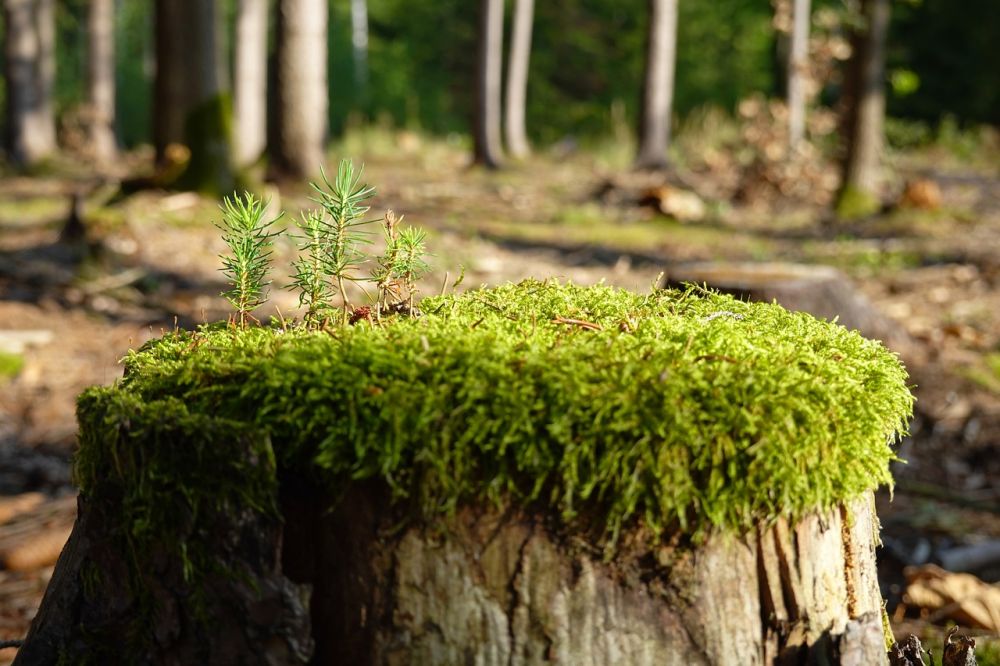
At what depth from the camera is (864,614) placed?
1728 mm

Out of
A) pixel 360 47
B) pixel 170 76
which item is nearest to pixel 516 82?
pixel 170 76

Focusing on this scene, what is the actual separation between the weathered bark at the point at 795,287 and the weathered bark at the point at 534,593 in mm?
4034

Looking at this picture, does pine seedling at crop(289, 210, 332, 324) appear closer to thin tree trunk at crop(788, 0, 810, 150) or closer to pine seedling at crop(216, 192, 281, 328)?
pine seedling at crop(216, 192, 281, 328)

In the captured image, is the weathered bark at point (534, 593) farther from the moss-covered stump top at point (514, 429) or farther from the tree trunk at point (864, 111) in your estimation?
the tree trunk at point (864, 111)

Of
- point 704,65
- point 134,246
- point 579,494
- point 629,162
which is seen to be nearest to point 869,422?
point 579,494

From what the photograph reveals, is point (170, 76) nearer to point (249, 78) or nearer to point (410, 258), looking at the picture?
point (249, 78)

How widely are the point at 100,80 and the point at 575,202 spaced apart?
40.4ft

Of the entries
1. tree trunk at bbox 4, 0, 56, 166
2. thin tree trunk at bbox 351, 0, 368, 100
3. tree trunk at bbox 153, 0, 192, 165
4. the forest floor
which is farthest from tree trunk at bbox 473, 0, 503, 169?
thin tree trunk at bbox 351, 0, 368, 100

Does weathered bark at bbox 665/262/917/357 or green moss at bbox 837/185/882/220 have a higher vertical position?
green moss at bbox 837/185/882/220

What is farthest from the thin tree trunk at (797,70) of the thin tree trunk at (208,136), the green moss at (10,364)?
the green moss at (10,364)

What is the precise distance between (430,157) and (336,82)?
1286cm

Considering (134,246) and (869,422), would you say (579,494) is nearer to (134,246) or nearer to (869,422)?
(869,422)

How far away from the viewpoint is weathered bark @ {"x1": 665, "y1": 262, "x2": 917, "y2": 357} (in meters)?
5.78

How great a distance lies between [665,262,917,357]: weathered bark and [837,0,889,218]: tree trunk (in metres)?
6.74
